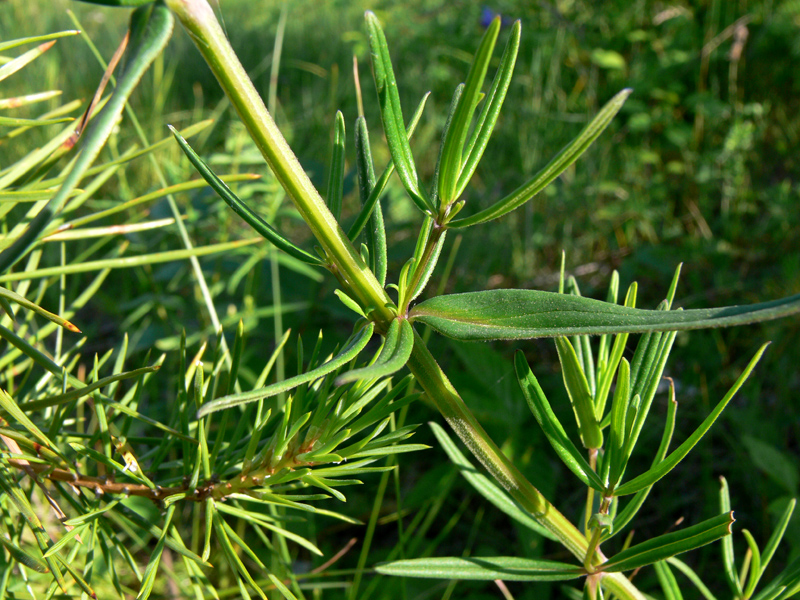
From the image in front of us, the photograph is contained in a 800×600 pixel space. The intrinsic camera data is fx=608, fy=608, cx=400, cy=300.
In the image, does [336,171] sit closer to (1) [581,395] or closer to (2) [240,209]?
(2) [240,209]

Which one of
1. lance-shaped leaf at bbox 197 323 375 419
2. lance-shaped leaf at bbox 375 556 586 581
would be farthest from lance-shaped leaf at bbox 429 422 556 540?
lance-shaped leaf at bbox 197 323 375 419

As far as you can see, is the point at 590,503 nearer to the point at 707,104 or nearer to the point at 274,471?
the point at 274,471

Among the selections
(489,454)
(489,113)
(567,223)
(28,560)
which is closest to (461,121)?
(489,113)

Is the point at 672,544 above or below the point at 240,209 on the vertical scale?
below

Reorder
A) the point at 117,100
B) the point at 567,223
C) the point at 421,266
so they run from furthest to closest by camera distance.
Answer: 1. the point at 567,223
2. the point at 421,266
3. the point at 117,100

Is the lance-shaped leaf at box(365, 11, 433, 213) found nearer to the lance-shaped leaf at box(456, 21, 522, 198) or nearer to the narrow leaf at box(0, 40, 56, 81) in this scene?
the lance-shaped leaf at box(456, 21, 522, 198)

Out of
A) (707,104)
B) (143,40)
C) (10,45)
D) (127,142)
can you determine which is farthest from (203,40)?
(127,142)

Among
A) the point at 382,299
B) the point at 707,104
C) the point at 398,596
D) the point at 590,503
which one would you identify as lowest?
the point at 398,596
